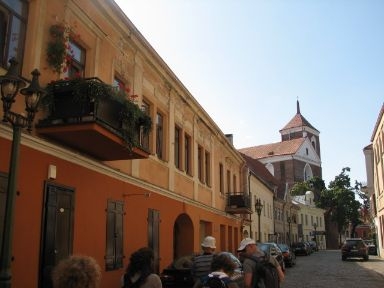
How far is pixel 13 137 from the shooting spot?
6.42 meters

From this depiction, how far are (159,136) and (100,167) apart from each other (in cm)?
525

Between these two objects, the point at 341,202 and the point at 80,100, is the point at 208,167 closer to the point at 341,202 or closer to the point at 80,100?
the point at 80,100

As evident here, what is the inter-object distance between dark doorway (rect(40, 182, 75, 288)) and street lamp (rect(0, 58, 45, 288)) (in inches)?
127

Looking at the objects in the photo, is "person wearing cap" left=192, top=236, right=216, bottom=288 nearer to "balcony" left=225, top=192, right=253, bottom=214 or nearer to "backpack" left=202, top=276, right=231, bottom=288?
"backpack" left=202, top=276, right=231, bottom=288

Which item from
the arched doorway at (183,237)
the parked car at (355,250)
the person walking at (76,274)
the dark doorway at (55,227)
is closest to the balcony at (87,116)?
the dark doorway at (55,227)

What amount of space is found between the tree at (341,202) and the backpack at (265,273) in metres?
72.8

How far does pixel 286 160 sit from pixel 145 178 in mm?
74767

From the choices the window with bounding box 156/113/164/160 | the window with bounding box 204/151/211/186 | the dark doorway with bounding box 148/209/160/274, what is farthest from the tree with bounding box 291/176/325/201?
the dark doorway with bounding box 148/209/160/274

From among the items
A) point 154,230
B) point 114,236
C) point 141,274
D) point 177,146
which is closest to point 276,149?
point 177,146

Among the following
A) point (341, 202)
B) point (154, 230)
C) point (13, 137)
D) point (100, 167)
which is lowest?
point (154, 230)

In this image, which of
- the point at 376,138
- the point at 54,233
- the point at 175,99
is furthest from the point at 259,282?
the point at 376,138

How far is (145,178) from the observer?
48.8 feet

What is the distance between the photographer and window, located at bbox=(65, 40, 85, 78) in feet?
36.3

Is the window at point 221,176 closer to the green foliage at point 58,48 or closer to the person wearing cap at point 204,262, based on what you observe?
the green foliage at point 58,48
